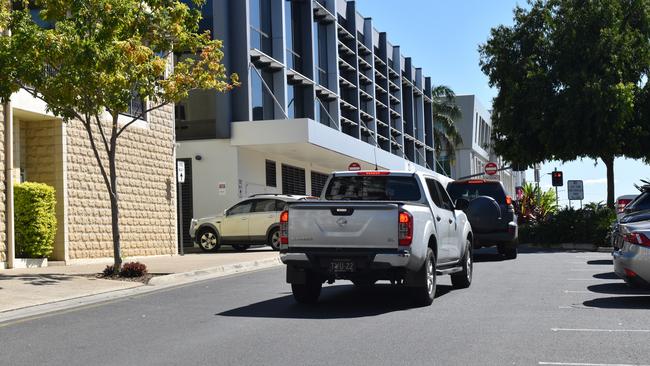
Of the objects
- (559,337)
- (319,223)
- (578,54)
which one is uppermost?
(578,54)

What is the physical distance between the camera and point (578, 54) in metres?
31.4

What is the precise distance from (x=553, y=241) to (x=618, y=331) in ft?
67.6

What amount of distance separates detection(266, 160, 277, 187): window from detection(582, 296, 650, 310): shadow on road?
2315 centimetres

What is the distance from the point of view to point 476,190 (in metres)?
21.1

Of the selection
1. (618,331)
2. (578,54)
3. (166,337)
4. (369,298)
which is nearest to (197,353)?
(166,337)

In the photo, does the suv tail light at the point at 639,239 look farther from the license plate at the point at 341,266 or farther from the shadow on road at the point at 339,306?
the license plate at the point at 341,266

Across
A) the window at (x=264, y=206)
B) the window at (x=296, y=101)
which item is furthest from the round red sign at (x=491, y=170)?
the window at (x=264, y=206)

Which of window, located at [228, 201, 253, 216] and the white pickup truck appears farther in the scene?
window, located at [228, 201, 253, 216]

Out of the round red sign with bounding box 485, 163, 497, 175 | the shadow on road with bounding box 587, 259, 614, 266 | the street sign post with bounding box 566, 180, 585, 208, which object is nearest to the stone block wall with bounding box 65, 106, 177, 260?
the shadow on road with bounding box 587, 259, 614, 266

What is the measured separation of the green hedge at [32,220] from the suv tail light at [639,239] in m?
12.5

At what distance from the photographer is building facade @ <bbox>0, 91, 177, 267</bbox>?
19.6 meters

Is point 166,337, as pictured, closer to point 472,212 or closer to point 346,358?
point 346,358

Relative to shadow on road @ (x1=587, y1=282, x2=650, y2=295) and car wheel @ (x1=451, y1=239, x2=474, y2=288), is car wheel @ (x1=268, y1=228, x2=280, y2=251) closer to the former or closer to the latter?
car wheel @ (x1=451, y1=239, x2=474, y2=288)

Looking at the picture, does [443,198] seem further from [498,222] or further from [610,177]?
[610,177]
